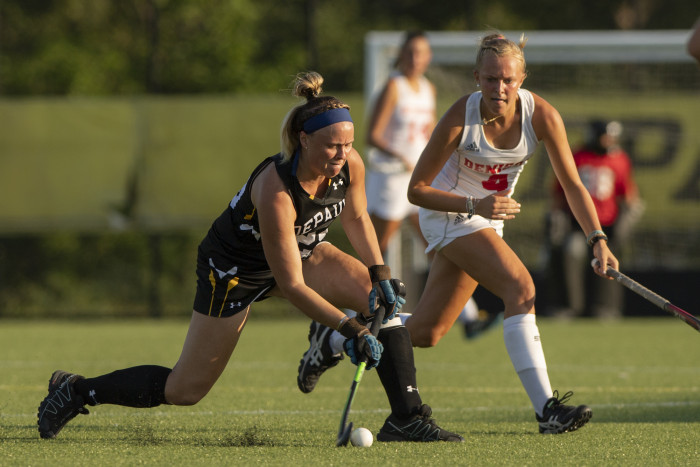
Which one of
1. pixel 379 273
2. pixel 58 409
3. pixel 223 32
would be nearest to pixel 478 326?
pixel 379 273

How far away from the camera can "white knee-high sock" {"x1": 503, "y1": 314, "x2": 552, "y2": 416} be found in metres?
4.80

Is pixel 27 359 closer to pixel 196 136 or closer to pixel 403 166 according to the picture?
pixel 403 166

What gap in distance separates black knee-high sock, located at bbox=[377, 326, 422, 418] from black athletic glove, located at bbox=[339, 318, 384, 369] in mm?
287

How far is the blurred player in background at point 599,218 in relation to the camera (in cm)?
1172

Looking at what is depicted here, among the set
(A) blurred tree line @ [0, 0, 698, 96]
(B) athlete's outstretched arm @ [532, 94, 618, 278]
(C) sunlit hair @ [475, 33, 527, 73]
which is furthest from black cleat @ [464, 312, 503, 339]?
(A) blurred tree line @ [0, 0, 698, 96]

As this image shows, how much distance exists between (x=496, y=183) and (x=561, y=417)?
1.11 metres

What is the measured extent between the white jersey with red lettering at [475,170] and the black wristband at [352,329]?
3.26 feet

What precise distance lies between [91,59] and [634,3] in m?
7.89

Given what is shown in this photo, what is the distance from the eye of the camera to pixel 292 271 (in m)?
4.26

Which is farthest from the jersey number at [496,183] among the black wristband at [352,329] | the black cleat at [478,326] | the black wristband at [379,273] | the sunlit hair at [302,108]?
the black cleat at [478,326]

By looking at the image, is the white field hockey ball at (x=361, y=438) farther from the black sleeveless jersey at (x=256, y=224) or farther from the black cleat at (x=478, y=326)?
the black cleat at (x=478, y=326)

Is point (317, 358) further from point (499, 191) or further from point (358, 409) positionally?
point (499, 191)

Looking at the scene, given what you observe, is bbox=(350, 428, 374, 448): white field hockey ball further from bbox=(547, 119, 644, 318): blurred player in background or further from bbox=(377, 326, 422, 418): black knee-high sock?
bbox=(547, 119, 644, 318): blurred player in background

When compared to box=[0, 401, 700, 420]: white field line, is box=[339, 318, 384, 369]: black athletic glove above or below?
above
